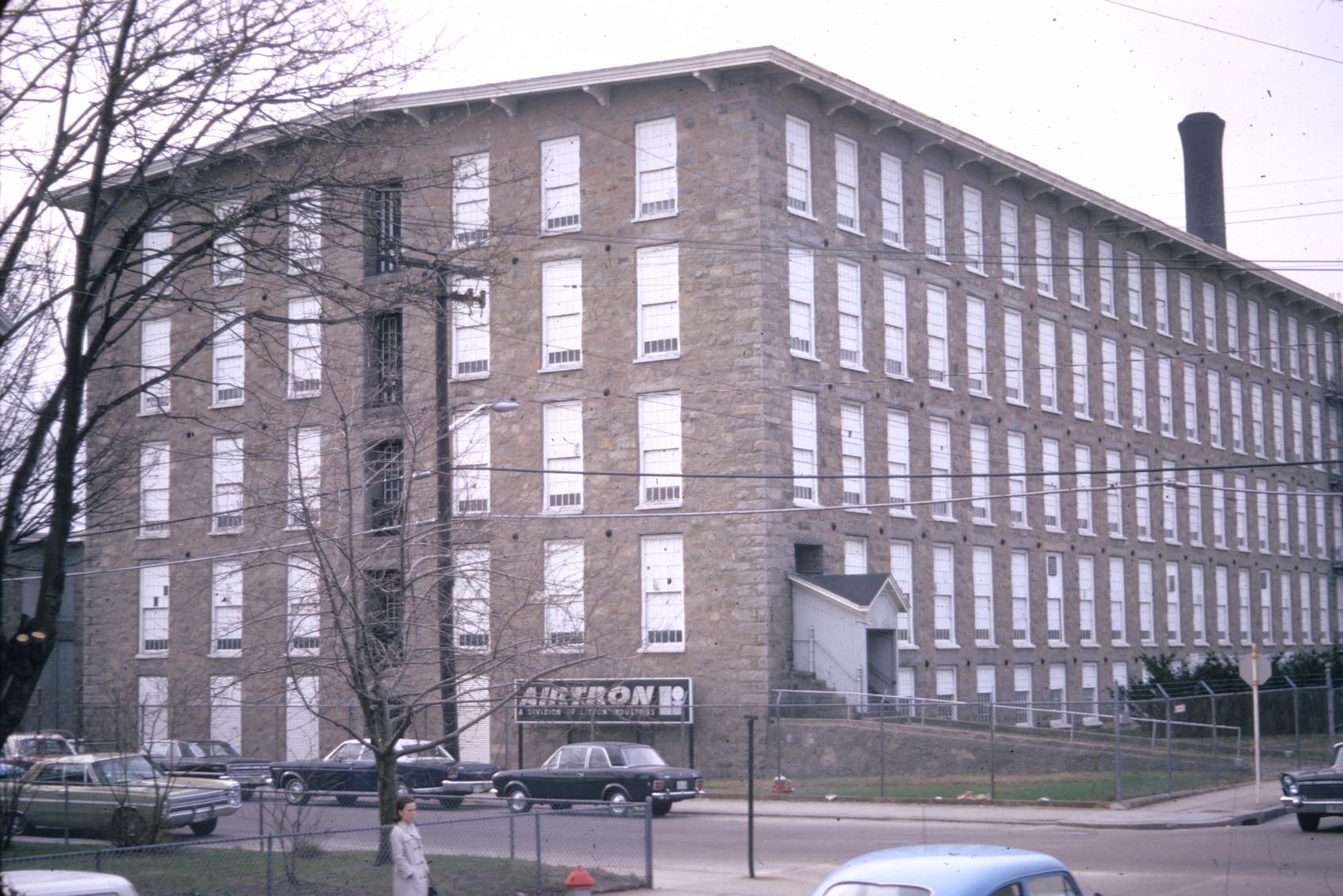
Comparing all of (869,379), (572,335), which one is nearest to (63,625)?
(572,335)

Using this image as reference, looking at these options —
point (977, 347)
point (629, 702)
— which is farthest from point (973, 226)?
point (629, 702)

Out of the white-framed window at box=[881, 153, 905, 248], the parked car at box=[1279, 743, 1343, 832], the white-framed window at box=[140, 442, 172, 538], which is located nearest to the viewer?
the parked car at box=[1279, 743, 1343, 832]

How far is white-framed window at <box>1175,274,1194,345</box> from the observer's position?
196 feet

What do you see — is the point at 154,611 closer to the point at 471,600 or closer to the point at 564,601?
the point at 564,601

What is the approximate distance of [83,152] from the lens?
14727 millimetres

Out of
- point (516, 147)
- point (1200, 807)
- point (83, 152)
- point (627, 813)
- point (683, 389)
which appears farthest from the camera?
point (516, 147)

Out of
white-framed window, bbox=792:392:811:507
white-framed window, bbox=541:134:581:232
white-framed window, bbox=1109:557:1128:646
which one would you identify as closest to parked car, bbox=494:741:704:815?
white-framed window, bbox=792:392:811:507

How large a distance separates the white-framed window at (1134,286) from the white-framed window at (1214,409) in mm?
6897

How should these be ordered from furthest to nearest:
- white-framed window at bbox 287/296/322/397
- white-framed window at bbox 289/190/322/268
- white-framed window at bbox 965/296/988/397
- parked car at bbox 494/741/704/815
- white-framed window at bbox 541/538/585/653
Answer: white-framed window at bbox 965/296/988/397, parked car at bbox 494/741/704/815, white-framed window at bbox 541/538/585/653, white-framed window at bbox 287/296/322/397, white-framed window at bbox 289/190/322/268

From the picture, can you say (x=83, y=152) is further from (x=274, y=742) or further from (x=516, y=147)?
(x=274, y=742)

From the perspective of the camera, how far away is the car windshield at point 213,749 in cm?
3747

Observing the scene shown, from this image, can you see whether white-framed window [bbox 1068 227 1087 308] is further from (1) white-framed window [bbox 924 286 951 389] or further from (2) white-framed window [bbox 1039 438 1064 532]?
(1) white-framed window [bbox 924 286 951 389]

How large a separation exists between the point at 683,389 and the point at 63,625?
25.7 meters

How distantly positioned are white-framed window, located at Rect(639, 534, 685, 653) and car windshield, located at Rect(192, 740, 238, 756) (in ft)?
35.4
